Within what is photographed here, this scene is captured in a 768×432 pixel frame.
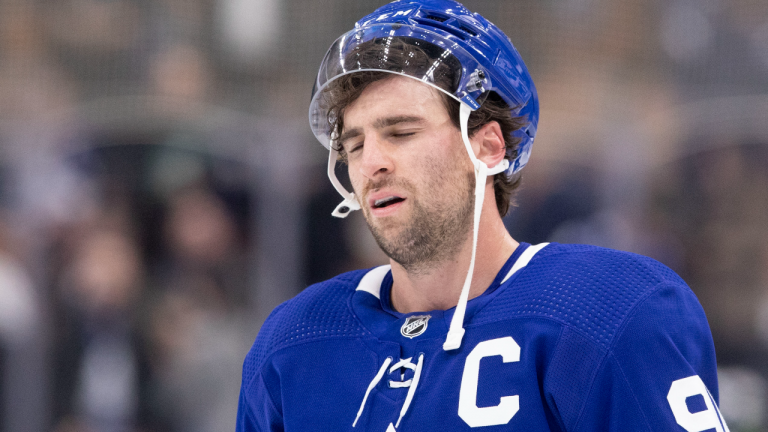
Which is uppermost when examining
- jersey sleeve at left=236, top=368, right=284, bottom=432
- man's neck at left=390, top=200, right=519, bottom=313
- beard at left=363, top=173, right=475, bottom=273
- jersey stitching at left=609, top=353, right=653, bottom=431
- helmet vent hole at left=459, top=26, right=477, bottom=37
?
helmet vent hole at left=459, top=26, right=477, bottom=37

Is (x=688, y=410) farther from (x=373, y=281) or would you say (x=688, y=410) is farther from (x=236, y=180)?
(x=236, y=180)

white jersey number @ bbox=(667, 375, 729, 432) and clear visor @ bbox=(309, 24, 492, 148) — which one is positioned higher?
clear visor @ bbox=(309, 24, 492, 148)

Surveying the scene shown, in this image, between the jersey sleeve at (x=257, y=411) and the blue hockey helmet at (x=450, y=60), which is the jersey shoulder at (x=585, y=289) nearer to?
the blue hockey helmet at (x=450, y=60)

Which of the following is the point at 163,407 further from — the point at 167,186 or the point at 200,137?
the point at 200,137

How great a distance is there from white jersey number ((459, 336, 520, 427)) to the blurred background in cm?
214

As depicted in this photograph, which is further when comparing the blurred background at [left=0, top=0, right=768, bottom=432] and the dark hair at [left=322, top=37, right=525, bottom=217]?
the blurred background at [left=0, top=0, right=768, bottom=432]

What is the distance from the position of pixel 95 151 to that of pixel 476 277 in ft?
8.31

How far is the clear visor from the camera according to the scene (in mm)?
1356

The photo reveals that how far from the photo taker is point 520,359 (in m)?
1.19

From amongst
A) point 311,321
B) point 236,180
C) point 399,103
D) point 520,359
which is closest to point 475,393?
point 520,359

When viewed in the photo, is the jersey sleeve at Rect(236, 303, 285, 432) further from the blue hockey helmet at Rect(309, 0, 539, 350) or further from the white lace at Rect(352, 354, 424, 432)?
the blue hockey helmet at Rect(309, 0, 539, 350)

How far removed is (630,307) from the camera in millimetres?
1169

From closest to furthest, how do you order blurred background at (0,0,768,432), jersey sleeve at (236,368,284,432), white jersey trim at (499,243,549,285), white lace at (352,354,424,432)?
white lace at (352,354,424,432) → white jersey trim at (499,243,549,285) → jersey sleeve at (236,368,284,432) → blurred background at (0,0,768,432)

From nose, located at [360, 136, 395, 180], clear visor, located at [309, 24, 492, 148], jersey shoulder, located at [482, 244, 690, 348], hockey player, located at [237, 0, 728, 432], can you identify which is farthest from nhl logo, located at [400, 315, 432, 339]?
clear visor, located at [309, 24, 492, 148]
